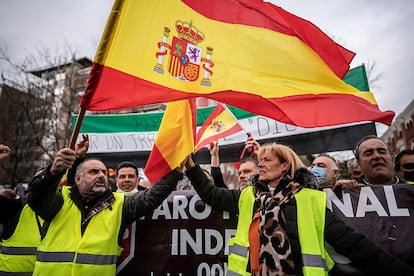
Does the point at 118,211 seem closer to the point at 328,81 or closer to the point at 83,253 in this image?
the point at 83,253

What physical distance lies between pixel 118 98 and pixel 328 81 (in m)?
2.13

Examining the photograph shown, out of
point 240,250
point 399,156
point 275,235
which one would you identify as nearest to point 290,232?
point 275,235

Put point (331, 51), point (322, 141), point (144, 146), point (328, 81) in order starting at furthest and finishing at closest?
1. point (144, 146)
2. point (322, 141)
3. point (331, 51)
4. point (328, 81)

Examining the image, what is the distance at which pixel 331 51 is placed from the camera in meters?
3.48

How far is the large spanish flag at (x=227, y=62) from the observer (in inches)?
101

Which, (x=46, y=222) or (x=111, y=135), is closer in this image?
(x=46, y=222)

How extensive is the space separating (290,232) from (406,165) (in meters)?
1.96

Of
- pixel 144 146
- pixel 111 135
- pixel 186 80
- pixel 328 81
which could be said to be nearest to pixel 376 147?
pixel 328 81

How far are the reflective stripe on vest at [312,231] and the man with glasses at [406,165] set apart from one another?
5.33 feet

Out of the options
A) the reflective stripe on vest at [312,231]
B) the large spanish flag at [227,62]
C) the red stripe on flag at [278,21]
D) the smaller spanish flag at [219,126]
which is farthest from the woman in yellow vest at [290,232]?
the smaller spanish flag at [219,126]

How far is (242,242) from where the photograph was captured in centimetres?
238

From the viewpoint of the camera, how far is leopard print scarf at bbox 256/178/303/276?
1952 mm

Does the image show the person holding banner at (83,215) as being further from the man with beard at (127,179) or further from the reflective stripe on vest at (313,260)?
the man with beard at (127,179)

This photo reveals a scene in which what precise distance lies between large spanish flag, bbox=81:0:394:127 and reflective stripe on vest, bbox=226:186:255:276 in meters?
0.93
